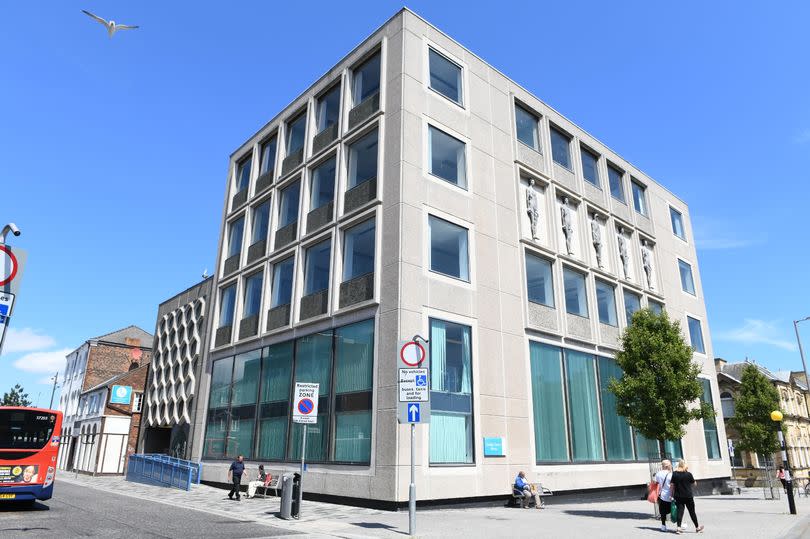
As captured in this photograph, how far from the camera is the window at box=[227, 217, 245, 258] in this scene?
31000 mm

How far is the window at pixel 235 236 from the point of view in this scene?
3100 cm

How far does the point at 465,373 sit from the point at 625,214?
17.9m

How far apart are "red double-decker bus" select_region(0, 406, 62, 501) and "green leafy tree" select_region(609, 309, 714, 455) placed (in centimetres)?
1731

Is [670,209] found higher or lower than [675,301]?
higher

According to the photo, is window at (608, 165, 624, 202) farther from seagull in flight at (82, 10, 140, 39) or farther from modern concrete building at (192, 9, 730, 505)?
seagull in flight at (82, 10, 140, 39)

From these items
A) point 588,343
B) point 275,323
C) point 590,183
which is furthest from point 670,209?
point 275,323

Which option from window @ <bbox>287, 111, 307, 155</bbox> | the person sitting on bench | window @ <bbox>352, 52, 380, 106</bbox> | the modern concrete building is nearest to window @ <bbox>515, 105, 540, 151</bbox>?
the modern concrete building

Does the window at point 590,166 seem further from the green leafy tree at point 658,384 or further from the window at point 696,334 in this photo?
the green leafy tree at point 658,384

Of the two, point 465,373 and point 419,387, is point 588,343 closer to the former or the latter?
point 465,373

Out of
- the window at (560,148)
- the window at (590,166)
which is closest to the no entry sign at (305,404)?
the window at (560,148)

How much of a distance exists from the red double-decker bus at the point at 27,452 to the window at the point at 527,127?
21870 millimetres

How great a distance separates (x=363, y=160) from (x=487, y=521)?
1461 centimetres

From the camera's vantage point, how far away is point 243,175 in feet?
109

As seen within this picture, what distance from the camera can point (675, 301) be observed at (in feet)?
113
